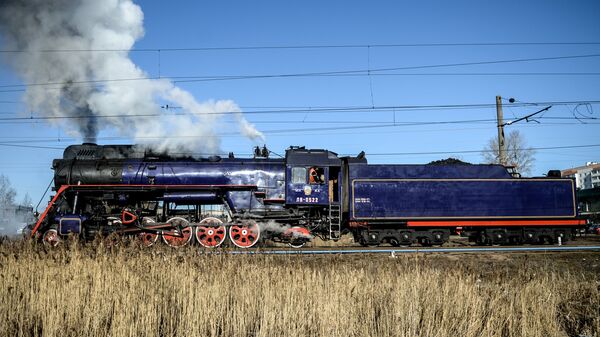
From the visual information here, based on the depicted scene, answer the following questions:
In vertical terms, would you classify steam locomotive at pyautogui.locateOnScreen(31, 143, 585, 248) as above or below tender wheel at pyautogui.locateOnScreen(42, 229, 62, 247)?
above

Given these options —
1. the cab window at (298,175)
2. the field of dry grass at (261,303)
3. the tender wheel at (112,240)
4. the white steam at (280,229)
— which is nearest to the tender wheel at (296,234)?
the white steam at (280,229)

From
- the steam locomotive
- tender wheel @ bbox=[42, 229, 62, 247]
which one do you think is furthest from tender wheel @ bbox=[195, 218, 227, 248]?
tender wheel @ bbox=[42, 229, 62, 247]

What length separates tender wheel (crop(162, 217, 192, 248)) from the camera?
15.6 m

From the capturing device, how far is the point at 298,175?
1642 centimetres

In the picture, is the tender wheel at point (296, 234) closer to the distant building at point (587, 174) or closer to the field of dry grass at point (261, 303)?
the field of dry grass at point (261, 303)

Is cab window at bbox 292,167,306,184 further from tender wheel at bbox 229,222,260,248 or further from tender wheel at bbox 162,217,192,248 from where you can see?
tender wheel at bbox 162,217,192,248

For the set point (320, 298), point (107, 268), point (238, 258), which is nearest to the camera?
point (320, 298)

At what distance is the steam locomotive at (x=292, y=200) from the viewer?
624 inches

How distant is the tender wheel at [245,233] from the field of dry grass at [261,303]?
7911 millimetres

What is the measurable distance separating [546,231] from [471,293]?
44.1ft

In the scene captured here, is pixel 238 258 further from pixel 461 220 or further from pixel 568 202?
pixel 568 202

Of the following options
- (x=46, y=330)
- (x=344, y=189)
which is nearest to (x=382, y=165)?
(x=344, y=189)

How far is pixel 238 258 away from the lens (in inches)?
346

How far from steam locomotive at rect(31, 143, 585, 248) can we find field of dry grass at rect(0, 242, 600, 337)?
798 centimetres
